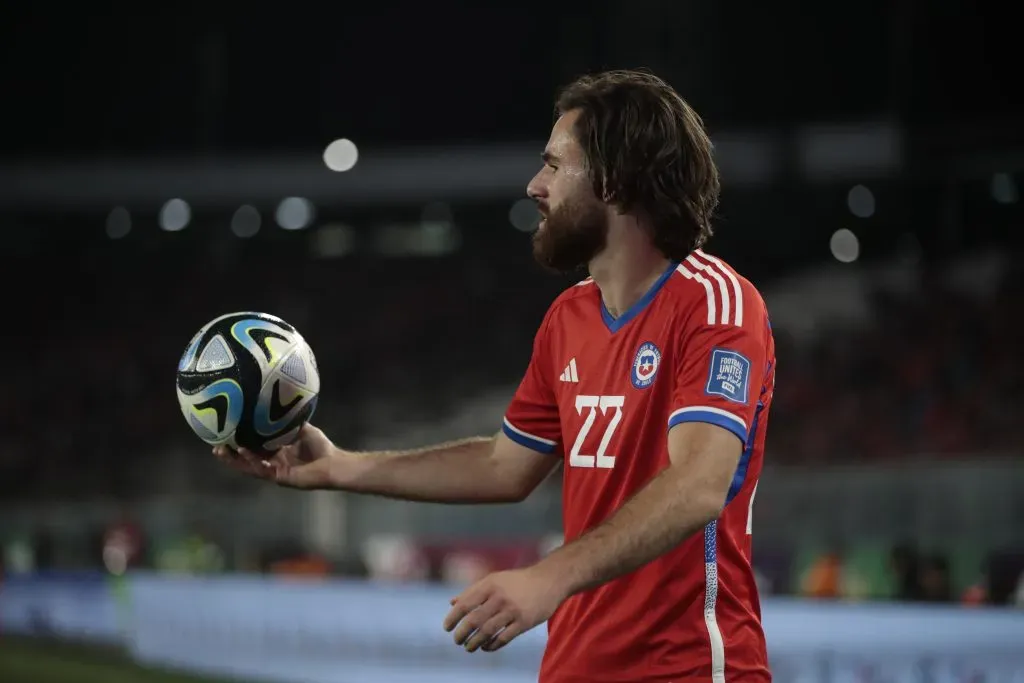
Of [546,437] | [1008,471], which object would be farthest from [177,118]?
[546,437]

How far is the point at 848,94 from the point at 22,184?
43.4ft

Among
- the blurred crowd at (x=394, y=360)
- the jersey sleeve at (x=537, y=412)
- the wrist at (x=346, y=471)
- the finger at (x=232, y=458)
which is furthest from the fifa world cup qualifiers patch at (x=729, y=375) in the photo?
the blurred crowd at (x=394, y=360)

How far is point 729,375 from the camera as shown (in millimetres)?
2625

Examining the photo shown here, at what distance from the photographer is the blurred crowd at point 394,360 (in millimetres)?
14656

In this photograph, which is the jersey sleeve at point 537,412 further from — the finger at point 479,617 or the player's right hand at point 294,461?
the finger at point 479,617

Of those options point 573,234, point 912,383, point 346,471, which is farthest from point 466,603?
point 912,383

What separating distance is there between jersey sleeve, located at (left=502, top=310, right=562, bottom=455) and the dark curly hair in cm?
48

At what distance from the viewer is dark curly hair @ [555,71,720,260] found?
9.33ft

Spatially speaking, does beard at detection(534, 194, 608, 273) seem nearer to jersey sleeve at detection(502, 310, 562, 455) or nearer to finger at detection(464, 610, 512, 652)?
jersey sleeve at detection(502, 310, 562, 455)

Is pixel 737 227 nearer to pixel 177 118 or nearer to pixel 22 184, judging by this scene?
pixel 177 118

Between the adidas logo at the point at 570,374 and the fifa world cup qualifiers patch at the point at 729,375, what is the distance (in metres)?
0.43

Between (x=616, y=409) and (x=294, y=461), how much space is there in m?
1.01

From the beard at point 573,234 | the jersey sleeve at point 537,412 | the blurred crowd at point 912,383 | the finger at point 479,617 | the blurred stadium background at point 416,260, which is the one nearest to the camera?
the finger at point 479,617

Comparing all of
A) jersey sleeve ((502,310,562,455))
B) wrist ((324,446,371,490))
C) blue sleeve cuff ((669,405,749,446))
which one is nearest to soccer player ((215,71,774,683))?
blue sleeve cuff ((669,405,749,446))
